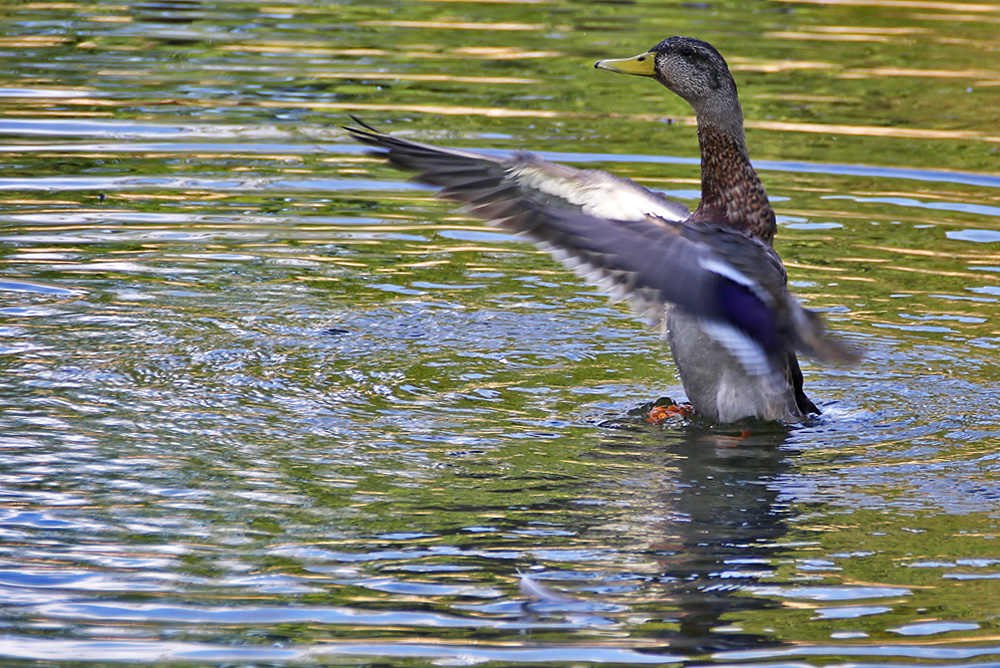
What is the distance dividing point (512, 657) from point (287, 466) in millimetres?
1796

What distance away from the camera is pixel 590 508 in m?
5.20

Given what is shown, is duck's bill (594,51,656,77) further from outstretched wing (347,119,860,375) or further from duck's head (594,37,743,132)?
outstretched wing (347,119,860,375)

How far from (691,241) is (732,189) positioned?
1132 millimetres

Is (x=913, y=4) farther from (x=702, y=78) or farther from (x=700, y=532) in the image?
(x=700, y=532)

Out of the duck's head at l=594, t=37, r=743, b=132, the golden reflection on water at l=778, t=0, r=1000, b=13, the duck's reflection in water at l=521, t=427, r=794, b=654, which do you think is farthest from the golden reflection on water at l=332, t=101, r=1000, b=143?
the duck's reflection in water at l=521, t=427, r=794, b=654

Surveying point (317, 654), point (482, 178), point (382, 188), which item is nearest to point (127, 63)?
point (382, 188)

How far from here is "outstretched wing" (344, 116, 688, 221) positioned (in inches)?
243

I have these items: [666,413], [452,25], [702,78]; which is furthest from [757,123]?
[666,413]

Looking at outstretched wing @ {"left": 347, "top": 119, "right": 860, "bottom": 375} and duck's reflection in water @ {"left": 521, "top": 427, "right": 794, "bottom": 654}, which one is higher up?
outstretched wing @ {"left": 347, "top": 119, "right": 860, "bottom": 375}

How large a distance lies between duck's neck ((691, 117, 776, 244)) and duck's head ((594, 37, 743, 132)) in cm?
8

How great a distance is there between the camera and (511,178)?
630cm

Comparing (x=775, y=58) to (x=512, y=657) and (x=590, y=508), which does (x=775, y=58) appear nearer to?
(x=590, y=508)

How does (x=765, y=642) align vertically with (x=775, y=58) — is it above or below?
below

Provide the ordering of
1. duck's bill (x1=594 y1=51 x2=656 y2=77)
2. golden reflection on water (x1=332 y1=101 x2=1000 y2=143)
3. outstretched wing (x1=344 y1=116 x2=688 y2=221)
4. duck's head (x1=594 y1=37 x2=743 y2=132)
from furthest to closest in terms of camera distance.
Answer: golden reflection on water (x1=332 y1=101 x2=1000 y2=143) < duck's bill (x1=594 y1=51 x2=656 y2=77) < duck's head (x1=594 y1=37 x2=743 y2=132) < outstretched wing (x1=344 y1=116 x2=688 y2=221)
